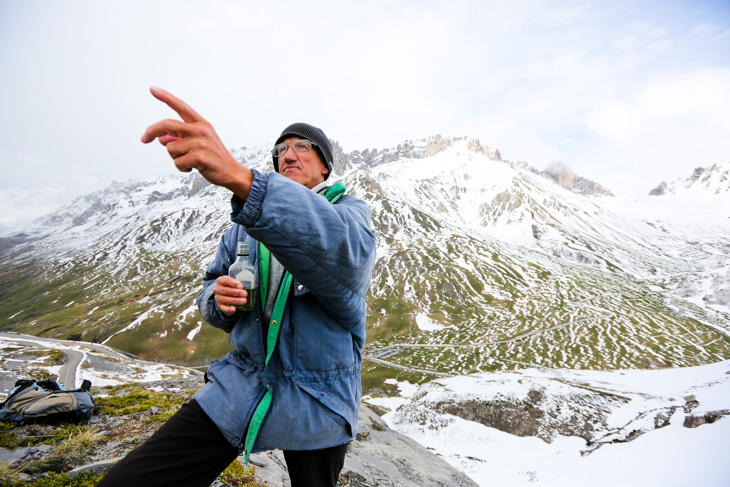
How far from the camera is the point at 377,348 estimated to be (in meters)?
121

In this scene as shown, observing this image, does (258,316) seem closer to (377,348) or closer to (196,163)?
(196,163)

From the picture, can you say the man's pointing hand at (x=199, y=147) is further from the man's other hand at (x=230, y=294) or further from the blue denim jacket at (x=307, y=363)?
the man's other hand at (x=230, y=294)

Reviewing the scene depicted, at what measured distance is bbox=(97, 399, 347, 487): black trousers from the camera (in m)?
2.92

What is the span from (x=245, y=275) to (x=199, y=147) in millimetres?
1583

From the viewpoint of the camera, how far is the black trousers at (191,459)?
292cm

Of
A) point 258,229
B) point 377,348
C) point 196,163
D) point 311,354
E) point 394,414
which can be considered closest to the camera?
point 196,163

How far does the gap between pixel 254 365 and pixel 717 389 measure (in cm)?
3842

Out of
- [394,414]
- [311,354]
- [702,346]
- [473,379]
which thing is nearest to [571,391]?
[473,379]

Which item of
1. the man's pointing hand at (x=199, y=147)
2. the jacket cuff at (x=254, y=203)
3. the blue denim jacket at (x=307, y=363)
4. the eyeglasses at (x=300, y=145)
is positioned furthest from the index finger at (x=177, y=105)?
the eyeglasses at (x=300, y=145)

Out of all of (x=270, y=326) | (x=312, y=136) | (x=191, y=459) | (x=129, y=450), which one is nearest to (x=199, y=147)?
(x=270, y=326)

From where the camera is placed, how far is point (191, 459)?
316 cm

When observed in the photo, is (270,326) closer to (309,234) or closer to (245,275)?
(245,275)

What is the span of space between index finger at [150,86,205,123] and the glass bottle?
1470mm

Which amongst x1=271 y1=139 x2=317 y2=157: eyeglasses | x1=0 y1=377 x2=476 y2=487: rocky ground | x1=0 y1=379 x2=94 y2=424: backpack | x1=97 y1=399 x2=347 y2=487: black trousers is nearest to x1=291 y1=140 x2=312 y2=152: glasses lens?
x1=271 y1=139 x2=317 y2=157: eyeglasses
